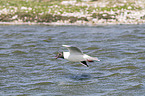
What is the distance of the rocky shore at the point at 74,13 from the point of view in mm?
29188

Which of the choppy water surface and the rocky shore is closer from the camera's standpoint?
the choppy water surface

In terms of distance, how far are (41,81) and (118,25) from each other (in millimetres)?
14703

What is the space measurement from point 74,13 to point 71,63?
457 inches

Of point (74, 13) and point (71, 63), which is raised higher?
point (74, 13)

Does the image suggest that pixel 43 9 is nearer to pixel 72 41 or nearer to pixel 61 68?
pixel 72 41

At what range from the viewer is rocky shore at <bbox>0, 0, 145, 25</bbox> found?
95.8 feet

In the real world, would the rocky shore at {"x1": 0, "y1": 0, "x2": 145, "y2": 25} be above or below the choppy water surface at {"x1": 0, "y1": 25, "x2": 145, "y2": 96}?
above

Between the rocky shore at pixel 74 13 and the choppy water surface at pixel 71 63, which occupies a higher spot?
the rocky shore at pixel 74 13

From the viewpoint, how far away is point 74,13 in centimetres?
2964

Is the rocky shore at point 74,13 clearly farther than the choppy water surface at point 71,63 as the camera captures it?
Yes

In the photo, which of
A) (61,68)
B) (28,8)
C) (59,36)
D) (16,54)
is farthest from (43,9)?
(61,68)

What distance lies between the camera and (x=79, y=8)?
30.9 metres

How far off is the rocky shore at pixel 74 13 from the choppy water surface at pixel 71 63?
861 mm

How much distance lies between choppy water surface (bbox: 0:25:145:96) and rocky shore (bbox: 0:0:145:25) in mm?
861
